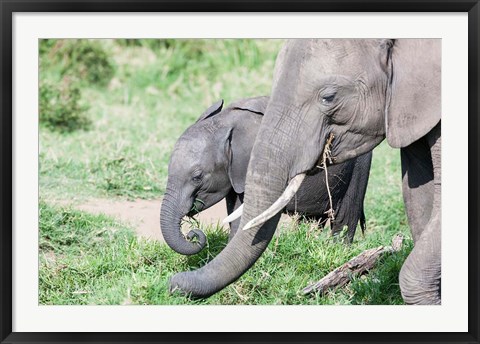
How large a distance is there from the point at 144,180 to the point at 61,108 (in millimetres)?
2384

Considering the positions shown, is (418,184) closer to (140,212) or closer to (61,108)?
(140,212)

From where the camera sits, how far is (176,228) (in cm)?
613

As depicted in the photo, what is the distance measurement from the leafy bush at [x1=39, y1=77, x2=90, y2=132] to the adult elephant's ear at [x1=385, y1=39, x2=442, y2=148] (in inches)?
234

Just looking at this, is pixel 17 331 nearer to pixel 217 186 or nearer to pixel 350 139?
pixel 350 139

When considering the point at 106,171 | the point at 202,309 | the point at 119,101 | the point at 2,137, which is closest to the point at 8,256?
the point at 2,137

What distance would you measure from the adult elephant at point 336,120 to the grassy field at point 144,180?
0.59 metres

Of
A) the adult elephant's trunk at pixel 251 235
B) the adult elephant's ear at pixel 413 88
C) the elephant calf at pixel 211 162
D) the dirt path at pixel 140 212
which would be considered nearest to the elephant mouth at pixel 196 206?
the elephant calf at pixel 211 162

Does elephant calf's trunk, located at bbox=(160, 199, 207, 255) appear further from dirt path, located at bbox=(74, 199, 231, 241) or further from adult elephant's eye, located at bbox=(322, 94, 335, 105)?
adult elephant's eye, located at bbox=(322, 94, 335, 105)

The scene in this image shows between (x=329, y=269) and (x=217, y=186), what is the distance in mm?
891

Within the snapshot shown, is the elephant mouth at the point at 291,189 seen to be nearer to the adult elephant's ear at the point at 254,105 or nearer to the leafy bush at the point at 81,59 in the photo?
the adult elephant's ear at the point at 254,105

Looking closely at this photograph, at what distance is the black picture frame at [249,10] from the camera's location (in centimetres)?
452

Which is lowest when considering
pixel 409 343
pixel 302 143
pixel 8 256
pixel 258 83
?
pixel 409 343

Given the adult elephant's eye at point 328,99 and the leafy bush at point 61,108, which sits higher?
the leafy bush at point 61,108

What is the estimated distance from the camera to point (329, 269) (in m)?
6.06
